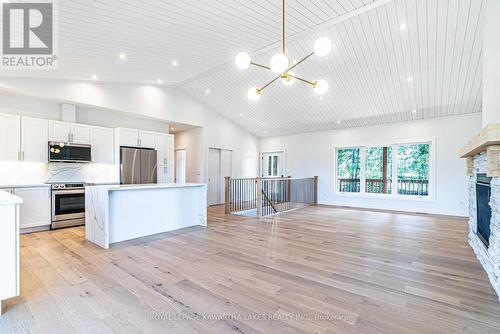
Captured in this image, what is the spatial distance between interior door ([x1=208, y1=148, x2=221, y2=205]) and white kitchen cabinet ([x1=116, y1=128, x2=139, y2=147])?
2.65 meters

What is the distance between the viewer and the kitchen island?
3.68 metres

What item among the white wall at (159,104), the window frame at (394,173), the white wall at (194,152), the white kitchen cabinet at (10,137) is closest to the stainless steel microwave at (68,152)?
the white kitchen cabinet at (10,137)

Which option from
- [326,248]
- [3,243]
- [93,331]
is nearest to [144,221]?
[3,243]

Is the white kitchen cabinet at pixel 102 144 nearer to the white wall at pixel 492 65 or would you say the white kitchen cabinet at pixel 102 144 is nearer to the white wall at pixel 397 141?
the white wall at pixel 397 141

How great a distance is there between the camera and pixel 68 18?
9.86 ft

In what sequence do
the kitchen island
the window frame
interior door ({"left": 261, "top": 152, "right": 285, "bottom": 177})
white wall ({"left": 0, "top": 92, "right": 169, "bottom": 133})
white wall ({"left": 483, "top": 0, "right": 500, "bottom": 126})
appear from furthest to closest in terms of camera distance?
1. interior door ({"left": 261, "top": 152, "right": 285, "bottom": 177})
2. the window frame
3. white wall ({"left": 0, "top": 92, "right": 169, "bottom": 133})
4. the kitchen island
5. white wall ({"left": 483, "top": 0, "right": 500, "bottom": 126})

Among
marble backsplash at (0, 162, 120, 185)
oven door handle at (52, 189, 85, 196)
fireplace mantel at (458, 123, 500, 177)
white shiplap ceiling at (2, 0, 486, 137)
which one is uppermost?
white shiplap ceiling at (2, 0, 486, 137)

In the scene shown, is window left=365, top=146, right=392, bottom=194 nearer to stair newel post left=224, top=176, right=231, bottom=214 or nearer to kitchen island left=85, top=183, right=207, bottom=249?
stair newel post left=224, top=176, right=231, bottom=214

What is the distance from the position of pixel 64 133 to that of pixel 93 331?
4739 mm

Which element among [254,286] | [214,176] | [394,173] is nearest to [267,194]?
[214,176]

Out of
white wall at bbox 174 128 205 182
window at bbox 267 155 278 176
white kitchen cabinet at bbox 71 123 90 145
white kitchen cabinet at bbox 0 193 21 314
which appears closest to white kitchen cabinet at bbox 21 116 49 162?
white kitchen cabinet at bbox 71 123 90 145

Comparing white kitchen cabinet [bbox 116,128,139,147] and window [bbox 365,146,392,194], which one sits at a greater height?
white kitchen cabinet [bbox 116,128,139,147]

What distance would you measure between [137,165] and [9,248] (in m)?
4.32

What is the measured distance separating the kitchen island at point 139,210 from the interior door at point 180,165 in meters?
3.68
